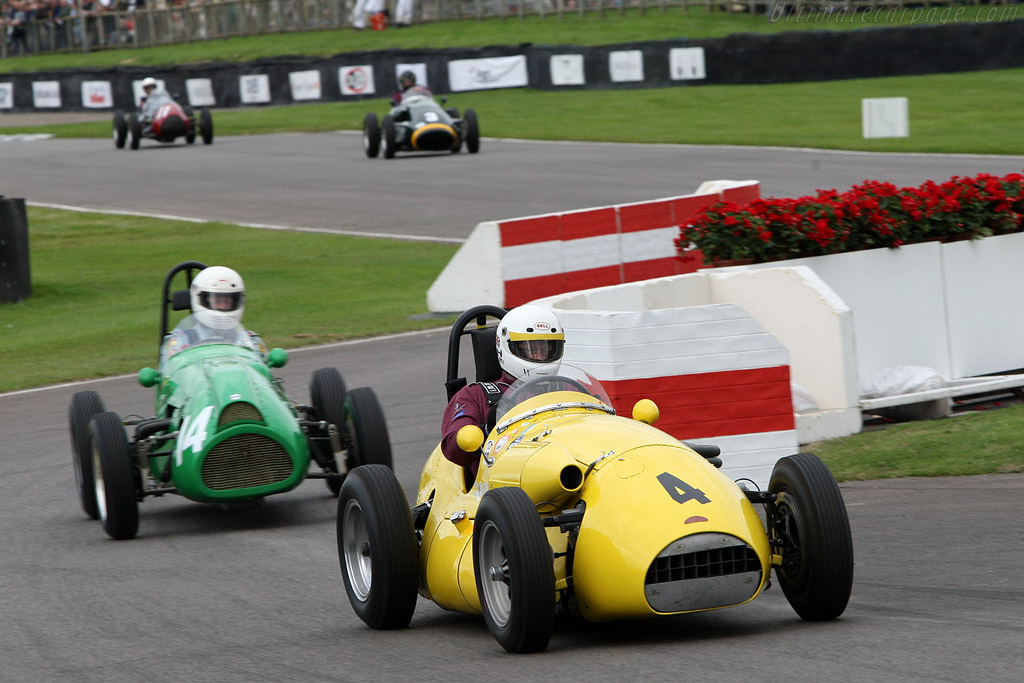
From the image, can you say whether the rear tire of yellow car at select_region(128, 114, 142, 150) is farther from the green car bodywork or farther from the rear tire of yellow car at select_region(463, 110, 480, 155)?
the green car bodywork

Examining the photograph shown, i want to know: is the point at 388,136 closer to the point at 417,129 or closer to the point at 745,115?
the point at 417,129

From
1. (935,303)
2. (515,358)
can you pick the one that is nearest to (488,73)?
(935,303)

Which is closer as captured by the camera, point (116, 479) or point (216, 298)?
point (116, 479)

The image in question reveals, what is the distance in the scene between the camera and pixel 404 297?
18000mm

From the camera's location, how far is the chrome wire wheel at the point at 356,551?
6.64 m

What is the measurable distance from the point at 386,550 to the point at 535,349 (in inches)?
45.4

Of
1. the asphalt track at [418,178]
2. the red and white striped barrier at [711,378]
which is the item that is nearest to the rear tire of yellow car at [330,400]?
the red and white striped barrier at [711,378]

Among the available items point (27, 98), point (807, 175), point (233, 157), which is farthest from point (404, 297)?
point (27, 98)

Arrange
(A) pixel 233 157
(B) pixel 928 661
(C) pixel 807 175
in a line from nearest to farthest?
(B) pixel 928 661, (C) pixel 807 175, (A) pixel 233 157

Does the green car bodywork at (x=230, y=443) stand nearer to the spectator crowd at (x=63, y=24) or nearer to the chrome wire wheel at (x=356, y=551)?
the chrome wire wheel at (x=356, y=551)

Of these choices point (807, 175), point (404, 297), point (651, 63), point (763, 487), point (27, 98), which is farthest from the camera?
point (27, 98)

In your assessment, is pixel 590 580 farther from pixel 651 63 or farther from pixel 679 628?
pixel 651 63

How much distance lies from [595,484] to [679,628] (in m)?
0.71

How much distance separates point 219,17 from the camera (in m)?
56.9
